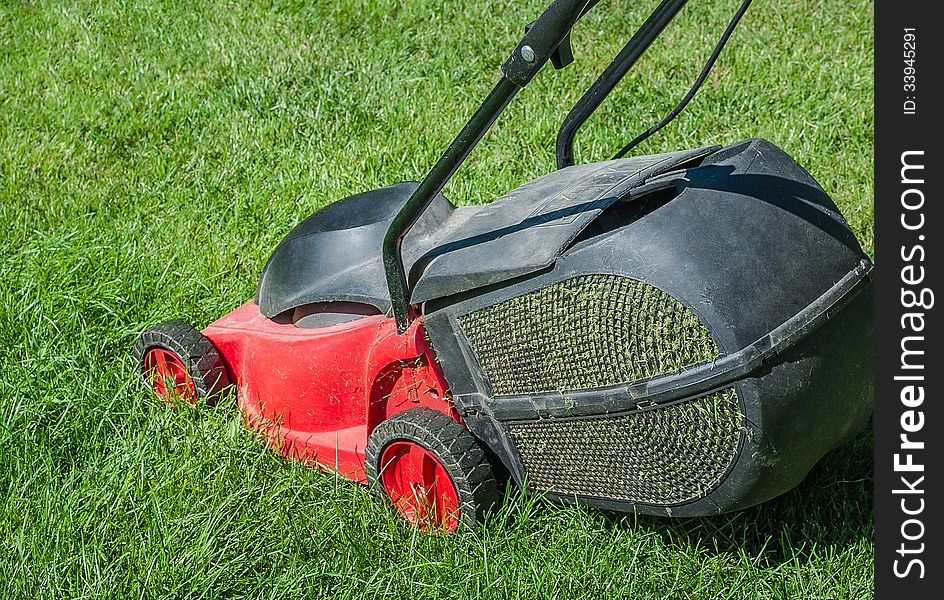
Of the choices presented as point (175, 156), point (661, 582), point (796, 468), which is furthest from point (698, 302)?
point (175, 156)

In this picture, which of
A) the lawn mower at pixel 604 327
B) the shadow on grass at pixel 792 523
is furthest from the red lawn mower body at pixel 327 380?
the shadow on grass at pixel 792 523

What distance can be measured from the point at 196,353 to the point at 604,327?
1221mm

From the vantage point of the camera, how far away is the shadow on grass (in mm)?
2279

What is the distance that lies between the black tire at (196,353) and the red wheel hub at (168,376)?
0.07ft

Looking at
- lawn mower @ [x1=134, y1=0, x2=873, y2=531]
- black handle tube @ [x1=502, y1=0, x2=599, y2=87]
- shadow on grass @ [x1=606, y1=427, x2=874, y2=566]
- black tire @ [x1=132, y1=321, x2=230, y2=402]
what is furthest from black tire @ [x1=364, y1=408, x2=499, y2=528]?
black handle tube @ [x1=502, y1=0, x2=599, y2=87]

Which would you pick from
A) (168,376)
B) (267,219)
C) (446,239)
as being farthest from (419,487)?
(267,219)

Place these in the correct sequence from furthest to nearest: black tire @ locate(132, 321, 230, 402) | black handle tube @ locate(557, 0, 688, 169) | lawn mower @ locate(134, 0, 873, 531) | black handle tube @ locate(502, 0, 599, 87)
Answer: black tire @ locate(132, 321, 230, 402), black handle tube @ locate(557, 0, 688, 169), lawn mower @ locate(134, 0, 873, 531), black handle tube @ locate(502, 0, 599, 87)

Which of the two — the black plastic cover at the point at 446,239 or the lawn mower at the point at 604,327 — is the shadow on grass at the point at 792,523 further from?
the black plastic cover at the point at 446,239

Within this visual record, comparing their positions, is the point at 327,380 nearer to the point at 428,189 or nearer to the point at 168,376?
the point at 168,376

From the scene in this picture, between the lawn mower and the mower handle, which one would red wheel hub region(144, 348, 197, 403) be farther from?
the mower handle

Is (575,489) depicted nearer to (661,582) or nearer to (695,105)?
(661,582)

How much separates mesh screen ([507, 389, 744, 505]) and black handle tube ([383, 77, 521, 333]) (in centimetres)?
34

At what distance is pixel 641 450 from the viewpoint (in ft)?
6.15

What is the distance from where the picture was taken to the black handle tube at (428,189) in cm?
176
